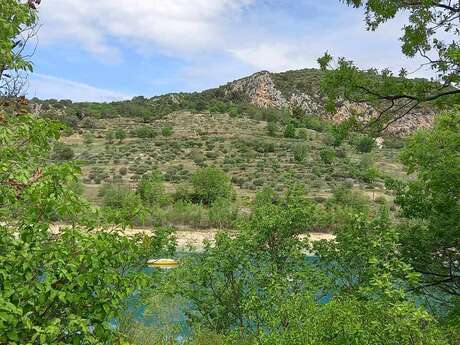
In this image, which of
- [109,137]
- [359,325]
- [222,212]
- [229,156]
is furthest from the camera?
[109,137]

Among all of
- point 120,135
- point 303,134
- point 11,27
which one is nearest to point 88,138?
point 120,135

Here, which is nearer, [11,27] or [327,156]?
[11,27]

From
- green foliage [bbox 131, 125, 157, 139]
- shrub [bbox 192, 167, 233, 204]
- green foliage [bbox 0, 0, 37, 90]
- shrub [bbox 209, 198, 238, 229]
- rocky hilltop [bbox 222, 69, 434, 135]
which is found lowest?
shrub [bbox 209, 198, 238, 229]

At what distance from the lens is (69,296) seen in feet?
11.6

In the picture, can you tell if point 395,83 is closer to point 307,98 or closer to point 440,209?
point 440,209

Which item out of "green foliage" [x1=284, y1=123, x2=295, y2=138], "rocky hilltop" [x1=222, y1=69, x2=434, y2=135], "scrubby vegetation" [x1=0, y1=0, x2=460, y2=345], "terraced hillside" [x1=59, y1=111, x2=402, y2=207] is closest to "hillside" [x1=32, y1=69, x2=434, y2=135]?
"rocky hilltop" [x1=222, y1=69, x2=434, y2=135]

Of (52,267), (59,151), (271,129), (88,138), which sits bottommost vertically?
(88,138)

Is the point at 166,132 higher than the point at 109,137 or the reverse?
higher

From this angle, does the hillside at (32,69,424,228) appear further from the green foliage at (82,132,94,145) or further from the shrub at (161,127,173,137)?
the shrub at (161,127,173,137)

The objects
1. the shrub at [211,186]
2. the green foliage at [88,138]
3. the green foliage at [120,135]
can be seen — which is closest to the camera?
the shrub at [211,186]

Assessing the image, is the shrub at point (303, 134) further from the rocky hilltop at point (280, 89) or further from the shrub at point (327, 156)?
the shrub at point (327, 156)

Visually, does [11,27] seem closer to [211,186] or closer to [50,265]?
[50,265]

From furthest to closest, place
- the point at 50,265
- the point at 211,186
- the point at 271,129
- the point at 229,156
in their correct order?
the point at 271,129 → the point at 229,156 → the point at 211,186 → the point at 50,265

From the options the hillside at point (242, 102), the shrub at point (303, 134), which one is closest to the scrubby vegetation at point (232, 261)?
the shrub at point (303, 134)
